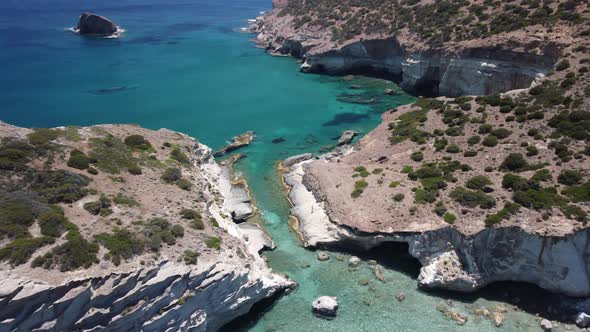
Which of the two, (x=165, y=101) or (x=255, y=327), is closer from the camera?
(x=255, y=327)

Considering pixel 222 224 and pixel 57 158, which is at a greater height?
pixel 57 158

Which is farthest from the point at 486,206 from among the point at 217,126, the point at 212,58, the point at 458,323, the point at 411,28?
the point at 212,58

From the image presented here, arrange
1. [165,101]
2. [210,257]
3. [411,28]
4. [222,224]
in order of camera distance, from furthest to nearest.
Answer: [411,28]
[165,101]
[222,224]
[210,257]

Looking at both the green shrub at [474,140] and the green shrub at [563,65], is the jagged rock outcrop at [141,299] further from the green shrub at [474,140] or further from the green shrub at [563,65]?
the green shrub at [563,65]

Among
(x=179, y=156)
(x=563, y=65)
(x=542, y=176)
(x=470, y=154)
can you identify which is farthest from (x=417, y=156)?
(x=179, y=156)

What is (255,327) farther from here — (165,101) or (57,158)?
(165,101)

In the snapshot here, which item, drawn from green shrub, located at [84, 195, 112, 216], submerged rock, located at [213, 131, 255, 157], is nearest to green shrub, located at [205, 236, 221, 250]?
green shrub, located at [84, 195, 112, 216]

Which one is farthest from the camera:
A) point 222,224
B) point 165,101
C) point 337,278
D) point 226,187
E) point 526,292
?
point 165,101
